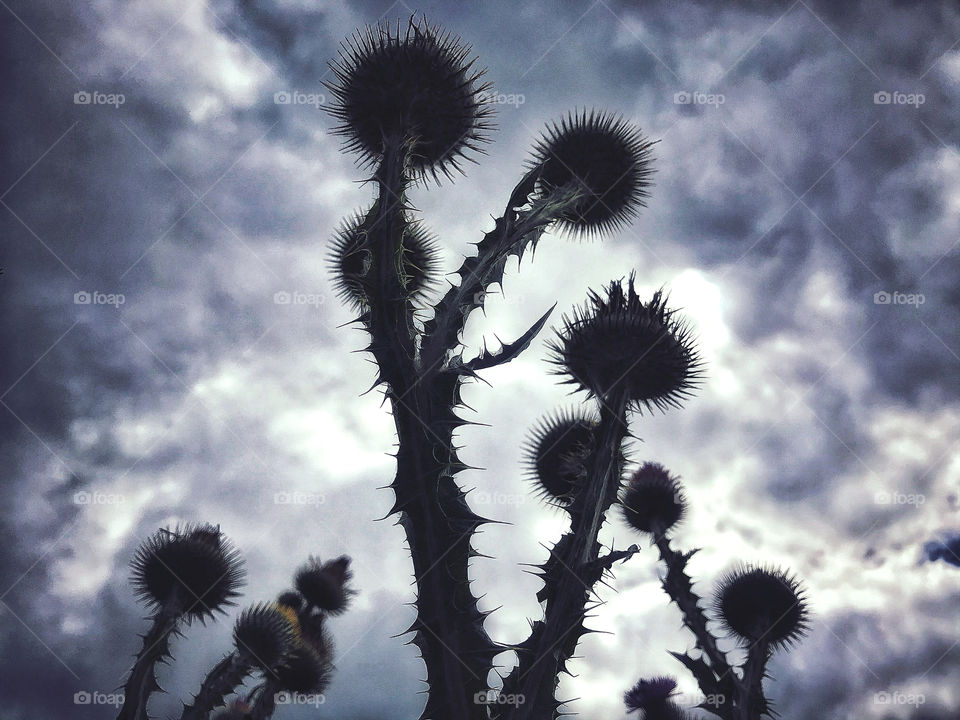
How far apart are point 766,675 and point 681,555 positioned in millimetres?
1895

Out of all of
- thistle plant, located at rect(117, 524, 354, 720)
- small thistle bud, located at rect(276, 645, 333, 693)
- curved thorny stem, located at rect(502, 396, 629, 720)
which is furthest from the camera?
small thistle bud, located at rect(276, 645, 333, 693)

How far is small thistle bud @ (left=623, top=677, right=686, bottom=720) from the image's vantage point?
9.55 meters

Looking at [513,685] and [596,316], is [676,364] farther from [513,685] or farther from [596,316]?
[513,685]

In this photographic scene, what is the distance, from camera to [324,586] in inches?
440

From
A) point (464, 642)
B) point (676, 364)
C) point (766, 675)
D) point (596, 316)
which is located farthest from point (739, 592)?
point (464, 642)

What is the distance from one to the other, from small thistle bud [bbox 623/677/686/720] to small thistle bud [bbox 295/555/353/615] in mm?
5942

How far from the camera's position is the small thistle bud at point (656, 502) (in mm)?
9414

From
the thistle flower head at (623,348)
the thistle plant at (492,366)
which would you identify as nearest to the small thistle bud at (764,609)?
the thistle plant at (492,366)

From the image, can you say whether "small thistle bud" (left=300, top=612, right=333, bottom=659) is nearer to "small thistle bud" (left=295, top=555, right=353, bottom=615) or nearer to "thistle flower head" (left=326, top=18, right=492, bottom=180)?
"small thistle bud" (left=295, top=555, right=353, bottom=615)

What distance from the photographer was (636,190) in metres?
8.01

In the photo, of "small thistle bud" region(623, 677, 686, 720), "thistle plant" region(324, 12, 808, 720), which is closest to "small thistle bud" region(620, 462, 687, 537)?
"thistle plant" region(324, 12, 808, 720)

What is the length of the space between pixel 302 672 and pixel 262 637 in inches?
70.6

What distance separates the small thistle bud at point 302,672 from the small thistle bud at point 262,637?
81 cm

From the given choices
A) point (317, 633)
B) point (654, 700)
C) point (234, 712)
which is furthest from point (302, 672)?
point (654, 700)
